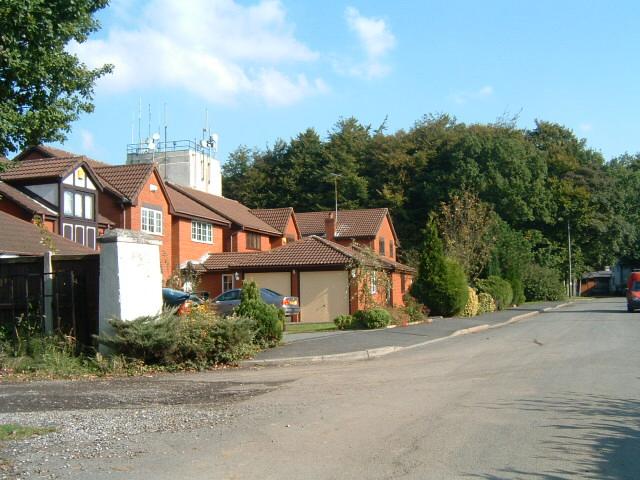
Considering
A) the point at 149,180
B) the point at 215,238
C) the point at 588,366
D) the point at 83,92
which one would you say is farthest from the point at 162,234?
the point at 588,366

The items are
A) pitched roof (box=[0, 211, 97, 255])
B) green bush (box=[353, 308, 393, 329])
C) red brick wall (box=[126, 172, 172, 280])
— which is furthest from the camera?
red brick wall (box=[126, 172, 172, 280])

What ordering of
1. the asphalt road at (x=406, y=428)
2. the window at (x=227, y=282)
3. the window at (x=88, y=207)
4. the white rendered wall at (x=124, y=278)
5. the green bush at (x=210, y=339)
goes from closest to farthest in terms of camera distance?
the asphalt road at (x=406, y=428) < the green bush at (x=210, y=339) < the white rendered wall at (x=124, y=278) < the window at (x=88, y=207) < the window at (x=227, y=282)

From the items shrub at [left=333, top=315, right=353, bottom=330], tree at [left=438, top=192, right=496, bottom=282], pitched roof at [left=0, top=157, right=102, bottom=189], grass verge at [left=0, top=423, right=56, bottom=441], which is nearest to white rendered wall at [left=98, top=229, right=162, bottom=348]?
grass verge at [left=0, top=423, right=56, bottom=441]

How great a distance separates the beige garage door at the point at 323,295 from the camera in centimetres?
3344

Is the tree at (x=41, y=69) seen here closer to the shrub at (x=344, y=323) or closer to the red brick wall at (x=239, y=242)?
the shrub at (x=344, y=323)

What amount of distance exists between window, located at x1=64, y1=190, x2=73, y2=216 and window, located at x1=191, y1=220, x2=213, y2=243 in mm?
8624

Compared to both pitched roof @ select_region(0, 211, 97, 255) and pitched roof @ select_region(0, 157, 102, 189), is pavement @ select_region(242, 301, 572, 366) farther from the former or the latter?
pitched roof @ select_region(0, 157, 102, 189)

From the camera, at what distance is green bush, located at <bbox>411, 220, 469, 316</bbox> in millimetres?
33688

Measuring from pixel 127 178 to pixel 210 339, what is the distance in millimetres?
22581

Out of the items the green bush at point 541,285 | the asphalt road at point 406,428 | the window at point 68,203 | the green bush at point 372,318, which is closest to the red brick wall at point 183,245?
the window at point 68,203

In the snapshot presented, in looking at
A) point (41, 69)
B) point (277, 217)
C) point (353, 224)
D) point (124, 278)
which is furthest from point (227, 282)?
point (41, 69)

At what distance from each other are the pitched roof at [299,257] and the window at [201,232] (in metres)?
2.36

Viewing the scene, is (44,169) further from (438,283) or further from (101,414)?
(101,414)

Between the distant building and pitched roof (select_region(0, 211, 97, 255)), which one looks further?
the distant building
